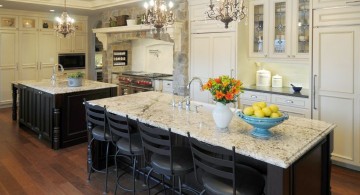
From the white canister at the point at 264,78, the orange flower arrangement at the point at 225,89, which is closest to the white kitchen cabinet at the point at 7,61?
the white canister at the point at 264,78

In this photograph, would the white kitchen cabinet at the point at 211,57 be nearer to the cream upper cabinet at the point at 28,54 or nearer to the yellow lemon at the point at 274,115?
the yellow lemon at the point at 274,115

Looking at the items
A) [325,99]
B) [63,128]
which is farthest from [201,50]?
[63,128]

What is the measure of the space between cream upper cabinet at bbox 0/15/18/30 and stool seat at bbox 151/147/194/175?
22.3ft

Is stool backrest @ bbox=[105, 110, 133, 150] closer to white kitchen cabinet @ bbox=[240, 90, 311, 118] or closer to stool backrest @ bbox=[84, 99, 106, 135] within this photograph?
stool backrest @ bbox=[84, 99, 106, 135]

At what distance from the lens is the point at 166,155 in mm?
2461

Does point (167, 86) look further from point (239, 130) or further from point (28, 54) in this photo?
point (28, 54)

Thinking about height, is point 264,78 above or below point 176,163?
above

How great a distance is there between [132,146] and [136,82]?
13.9 feet

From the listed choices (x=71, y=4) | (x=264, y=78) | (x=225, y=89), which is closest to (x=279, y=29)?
(x=264, y=78)

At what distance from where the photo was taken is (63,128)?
183 inches

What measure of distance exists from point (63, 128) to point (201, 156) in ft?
10.8

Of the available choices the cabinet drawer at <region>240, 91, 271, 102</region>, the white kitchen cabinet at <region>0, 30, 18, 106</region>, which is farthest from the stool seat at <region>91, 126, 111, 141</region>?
the white kitchen cabinet at <region>0, 30, 18, 106</region>

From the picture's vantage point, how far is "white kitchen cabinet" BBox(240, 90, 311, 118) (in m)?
4.08

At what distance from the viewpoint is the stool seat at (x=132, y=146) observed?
284 centimetres
